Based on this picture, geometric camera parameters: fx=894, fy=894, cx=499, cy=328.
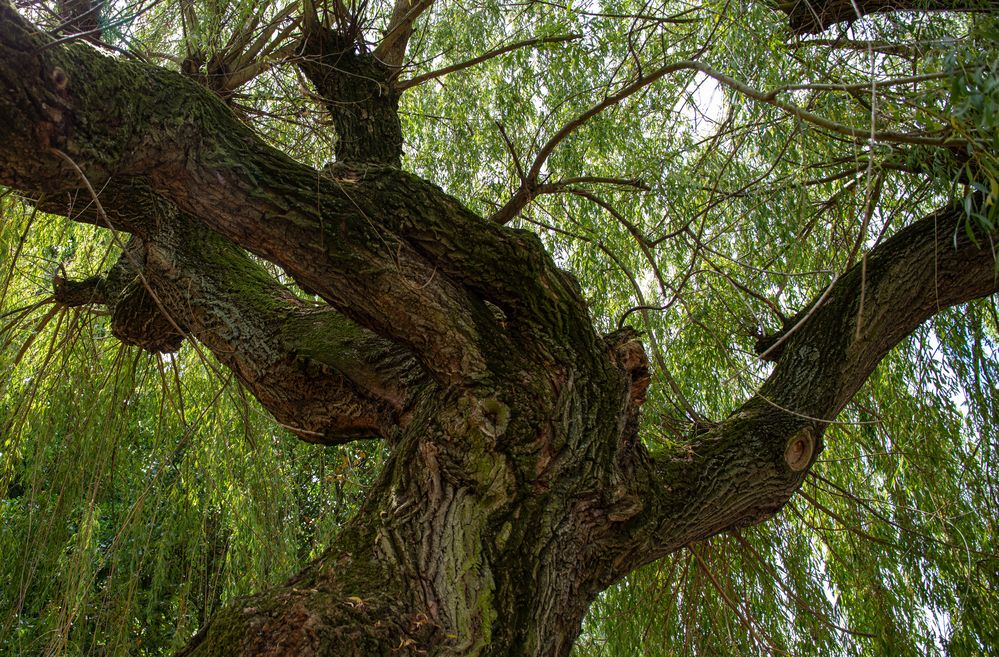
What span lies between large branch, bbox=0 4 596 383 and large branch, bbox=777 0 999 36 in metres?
1.09

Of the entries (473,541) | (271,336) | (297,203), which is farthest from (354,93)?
(473,541)

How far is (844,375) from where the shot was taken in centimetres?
237

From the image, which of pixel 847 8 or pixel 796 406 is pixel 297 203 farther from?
pixel 847 8

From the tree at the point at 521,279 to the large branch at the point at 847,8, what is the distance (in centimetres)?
3

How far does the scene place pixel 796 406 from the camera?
2.33 metres

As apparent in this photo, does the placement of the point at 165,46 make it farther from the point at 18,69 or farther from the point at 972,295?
the point at 972,295

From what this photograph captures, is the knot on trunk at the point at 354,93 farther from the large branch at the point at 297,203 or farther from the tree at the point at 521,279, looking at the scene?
the large branch at the point at 297,203

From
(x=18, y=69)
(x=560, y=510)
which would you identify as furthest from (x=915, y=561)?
(x=18, y=69)

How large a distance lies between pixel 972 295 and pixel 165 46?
2530mm

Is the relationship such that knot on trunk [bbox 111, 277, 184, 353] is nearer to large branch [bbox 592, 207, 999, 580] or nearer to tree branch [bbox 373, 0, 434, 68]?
tree branch [bbox 373, 0, 434, 68]

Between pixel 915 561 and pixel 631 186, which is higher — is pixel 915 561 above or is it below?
below

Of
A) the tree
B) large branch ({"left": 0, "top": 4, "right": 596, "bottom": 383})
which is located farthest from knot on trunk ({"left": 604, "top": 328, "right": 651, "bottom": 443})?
large branch ({"left": 0, "top": 4, "right": 596, "bottom": 383})

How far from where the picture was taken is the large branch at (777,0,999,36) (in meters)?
2.33

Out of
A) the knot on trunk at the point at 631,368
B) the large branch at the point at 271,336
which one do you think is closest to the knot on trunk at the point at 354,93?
the large branch at the point at 271,336
